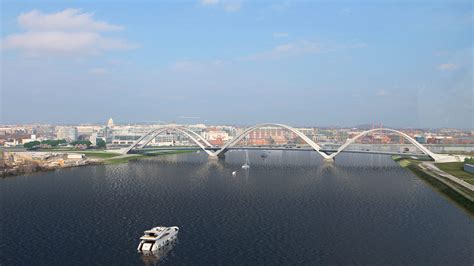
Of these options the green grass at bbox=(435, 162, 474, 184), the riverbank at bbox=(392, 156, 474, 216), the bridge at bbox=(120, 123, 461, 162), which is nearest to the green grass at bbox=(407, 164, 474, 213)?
the riverbank at bbox=(392, 156, 474, 216)

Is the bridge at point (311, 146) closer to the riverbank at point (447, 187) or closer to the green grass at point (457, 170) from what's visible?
the green grass at point (457, 170)

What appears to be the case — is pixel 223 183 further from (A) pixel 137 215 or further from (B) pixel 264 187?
(A) pixel 137 215

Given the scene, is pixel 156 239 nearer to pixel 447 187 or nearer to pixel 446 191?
pixel 446 191

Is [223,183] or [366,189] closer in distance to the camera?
[366,189]

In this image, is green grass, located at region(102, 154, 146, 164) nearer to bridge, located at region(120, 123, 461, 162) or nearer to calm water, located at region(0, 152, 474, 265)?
bridge, located at region(120, 123, 461, 162)

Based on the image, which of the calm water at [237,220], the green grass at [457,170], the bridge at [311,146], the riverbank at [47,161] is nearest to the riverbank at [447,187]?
the calm water at [237,220]

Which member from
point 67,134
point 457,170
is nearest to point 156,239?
point 457,170

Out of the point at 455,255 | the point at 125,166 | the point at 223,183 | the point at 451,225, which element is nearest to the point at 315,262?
the point at 455,255
